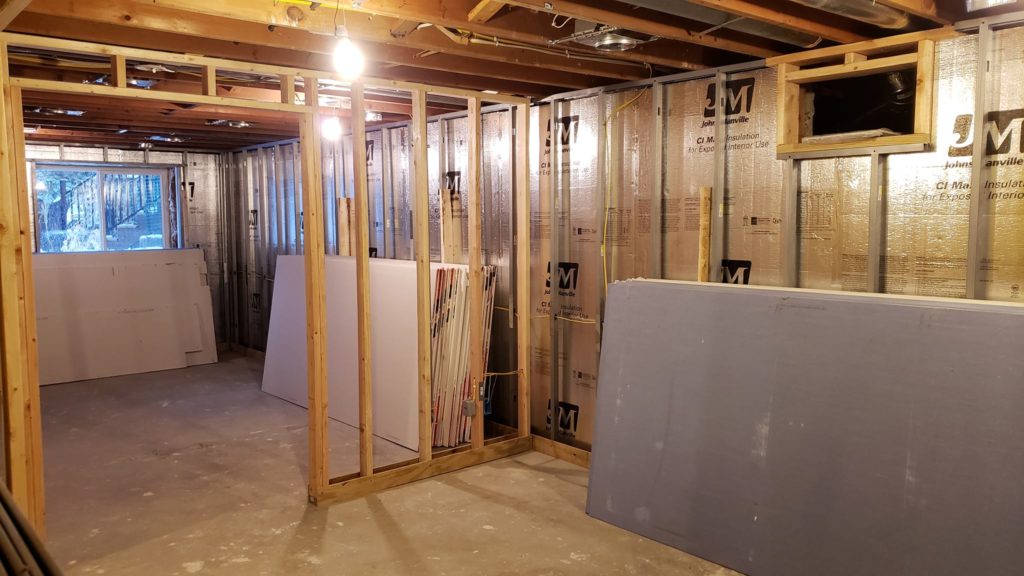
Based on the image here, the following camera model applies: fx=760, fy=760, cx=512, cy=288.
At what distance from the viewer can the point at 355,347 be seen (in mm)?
5816

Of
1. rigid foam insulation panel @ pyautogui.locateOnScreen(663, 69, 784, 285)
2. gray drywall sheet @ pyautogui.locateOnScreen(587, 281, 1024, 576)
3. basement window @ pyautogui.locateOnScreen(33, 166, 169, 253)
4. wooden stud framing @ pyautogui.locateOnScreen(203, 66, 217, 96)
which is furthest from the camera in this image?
basement window @ pyautogui.locateOnScreen(33, 166, 169, 253)

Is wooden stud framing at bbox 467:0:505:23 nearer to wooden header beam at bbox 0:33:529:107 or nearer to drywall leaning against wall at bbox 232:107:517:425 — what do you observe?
wooden header beam at bbox 0:33:529:107

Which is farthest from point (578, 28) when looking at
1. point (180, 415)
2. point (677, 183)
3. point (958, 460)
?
point (180, 415)

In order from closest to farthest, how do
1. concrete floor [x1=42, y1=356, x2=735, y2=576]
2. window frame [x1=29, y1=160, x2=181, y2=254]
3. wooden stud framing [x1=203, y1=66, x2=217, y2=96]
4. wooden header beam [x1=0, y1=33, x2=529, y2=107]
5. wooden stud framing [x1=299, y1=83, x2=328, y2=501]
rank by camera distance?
wooden header beam [x1=0, y1=33, x2=529, y2=107] → concrete floor [x1=42, y1=356, x2=735, y2=576] → wooden stud framing [x1=203, y1=66, x2=217, y2=96] → wooden stud framing [x1=299, y1=83, x2=328, y2=501] → window frame [x1=29, y1=160, x2=181, y2=254]

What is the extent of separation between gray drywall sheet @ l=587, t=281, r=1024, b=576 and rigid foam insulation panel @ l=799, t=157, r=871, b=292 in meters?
→ 0.44

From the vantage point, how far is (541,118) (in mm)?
5273

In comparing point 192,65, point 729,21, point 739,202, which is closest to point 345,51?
point 192,65

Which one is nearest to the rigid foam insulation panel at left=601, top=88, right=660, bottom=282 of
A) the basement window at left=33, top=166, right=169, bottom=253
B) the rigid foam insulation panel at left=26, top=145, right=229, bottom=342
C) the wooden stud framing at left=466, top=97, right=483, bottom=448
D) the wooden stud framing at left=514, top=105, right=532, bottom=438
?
the wooden stud framing at left=514, top=105, right=532, bottom=438

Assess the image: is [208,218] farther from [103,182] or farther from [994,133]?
[994,133]

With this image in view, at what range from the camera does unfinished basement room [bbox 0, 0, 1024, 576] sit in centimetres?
314

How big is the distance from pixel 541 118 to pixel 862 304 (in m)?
2.71

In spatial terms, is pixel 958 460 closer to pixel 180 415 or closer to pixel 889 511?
pixel 889 511

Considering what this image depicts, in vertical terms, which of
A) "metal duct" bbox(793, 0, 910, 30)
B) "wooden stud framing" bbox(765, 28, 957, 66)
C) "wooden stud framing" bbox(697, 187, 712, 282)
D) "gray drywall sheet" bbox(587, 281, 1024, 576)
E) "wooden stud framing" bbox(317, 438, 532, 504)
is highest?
"metal duct" bbox(793, 0, 910, 30)

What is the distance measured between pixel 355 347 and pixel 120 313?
12.2 feet
